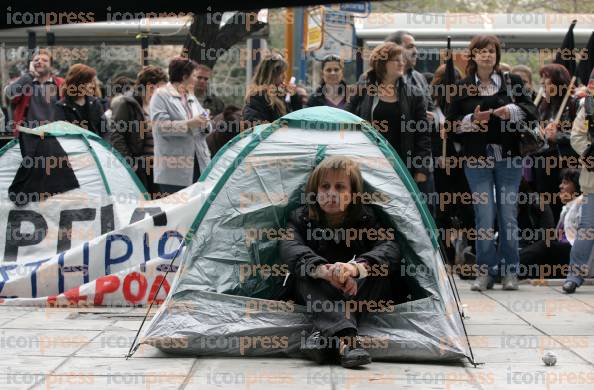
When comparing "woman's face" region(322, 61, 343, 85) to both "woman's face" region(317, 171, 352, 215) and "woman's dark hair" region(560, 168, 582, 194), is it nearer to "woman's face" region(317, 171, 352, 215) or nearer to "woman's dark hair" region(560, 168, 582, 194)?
"woman's dark hair" region(560, 168, 582, 194)

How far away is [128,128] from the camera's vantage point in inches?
396

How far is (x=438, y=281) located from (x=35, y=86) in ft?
18.8

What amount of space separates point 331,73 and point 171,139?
1.51 meters

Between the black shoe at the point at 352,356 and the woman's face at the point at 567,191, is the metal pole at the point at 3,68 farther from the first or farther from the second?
the black shoe at the point at 352,356

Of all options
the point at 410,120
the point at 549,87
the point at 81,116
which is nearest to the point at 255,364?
the point at 410,120

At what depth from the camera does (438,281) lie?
6227 millimetres

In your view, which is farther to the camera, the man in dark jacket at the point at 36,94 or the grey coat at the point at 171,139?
the man in dark jacket at the point at 36,94

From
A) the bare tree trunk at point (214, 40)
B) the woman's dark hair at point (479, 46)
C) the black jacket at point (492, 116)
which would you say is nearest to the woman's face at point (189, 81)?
the black jacket at point (492, 116)

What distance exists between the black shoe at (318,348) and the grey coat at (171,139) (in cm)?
371

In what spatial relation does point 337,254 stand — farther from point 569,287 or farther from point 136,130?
point 136,130

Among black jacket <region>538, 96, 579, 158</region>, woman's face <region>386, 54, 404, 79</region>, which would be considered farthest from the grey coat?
black jacket <region>538, 96, 579, 158</region>

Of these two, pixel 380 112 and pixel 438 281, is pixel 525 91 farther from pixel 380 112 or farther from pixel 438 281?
pixel 438 281

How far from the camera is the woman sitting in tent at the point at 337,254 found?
5.74 metres

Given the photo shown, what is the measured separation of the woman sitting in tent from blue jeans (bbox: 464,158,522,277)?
2611 mm
